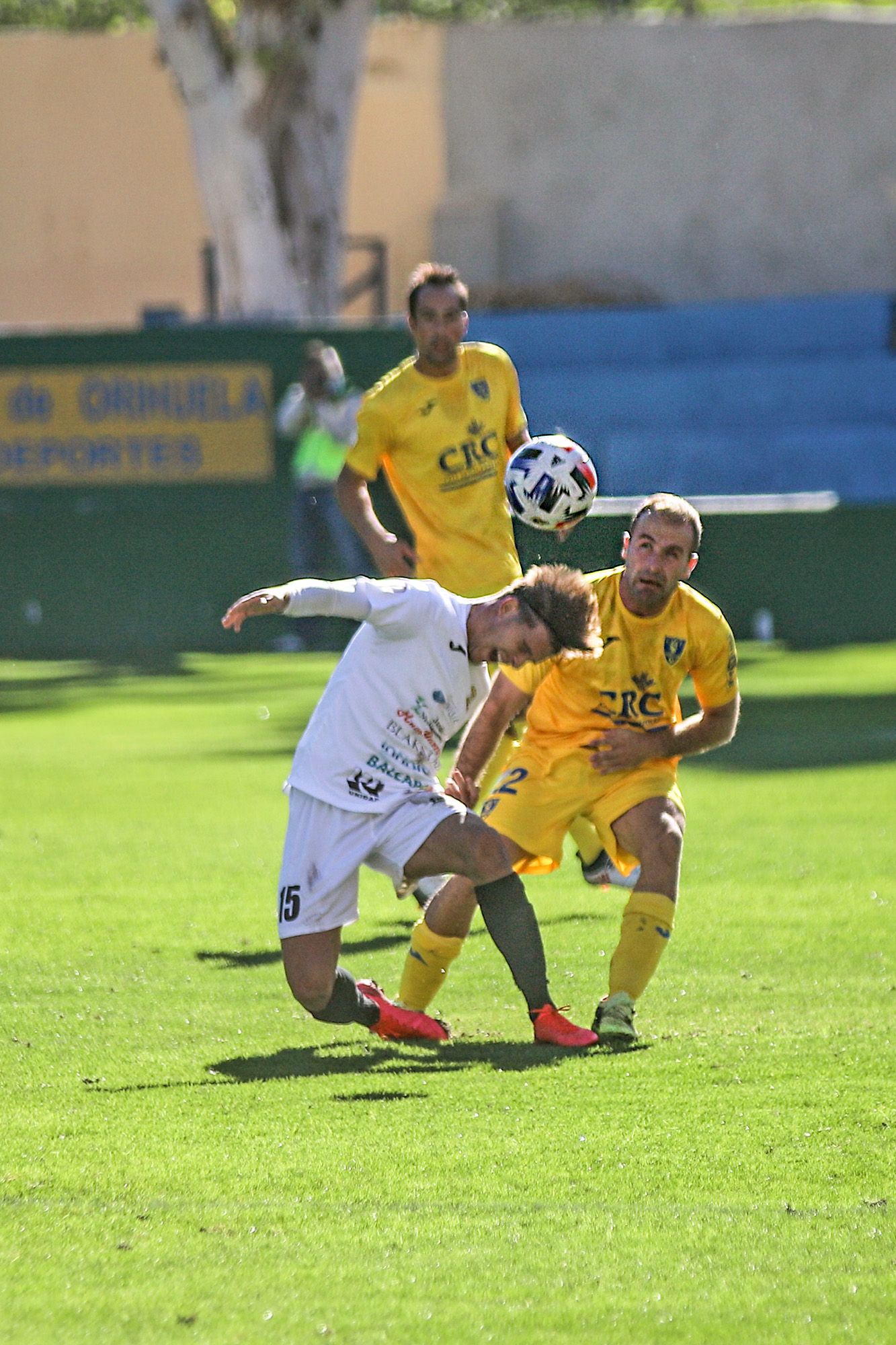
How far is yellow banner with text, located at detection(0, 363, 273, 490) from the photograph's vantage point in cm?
1908

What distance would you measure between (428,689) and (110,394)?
13.8m

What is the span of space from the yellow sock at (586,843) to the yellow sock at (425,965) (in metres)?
1.57

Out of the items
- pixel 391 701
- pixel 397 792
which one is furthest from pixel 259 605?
pixel 397 792

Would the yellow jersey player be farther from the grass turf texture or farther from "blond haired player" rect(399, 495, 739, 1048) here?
"blond haired player" rect(399, 495, 739, 1048)

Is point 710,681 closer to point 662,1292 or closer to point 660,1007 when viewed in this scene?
point 660,1007

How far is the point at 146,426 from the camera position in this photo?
1909cm

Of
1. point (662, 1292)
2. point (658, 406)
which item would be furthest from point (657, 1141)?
point (658, 406)

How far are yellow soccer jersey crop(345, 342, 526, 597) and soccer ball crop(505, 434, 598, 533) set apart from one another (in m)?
0.35

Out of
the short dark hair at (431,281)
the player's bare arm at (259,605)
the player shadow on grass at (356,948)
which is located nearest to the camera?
the player's bare arm at (259,605)

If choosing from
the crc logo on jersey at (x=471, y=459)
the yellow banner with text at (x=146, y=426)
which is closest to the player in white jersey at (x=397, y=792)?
the crc logo on jersey at (x=471, y=459)

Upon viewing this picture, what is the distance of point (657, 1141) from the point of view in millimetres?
5047

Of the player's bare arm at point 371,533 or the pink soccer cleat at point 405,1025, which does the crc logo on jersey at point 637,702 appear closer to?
the pink soccer cleat at point 405,1025

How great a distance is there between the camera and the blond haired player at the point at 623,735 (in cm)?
639

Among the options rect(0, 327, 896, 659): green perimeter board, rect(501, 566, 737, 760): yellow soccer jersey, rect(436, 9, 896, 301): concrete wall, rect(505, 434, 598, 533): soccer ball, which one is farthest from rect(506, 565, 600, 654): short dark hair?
rect(436, 9, 896, 301): concrete wall
